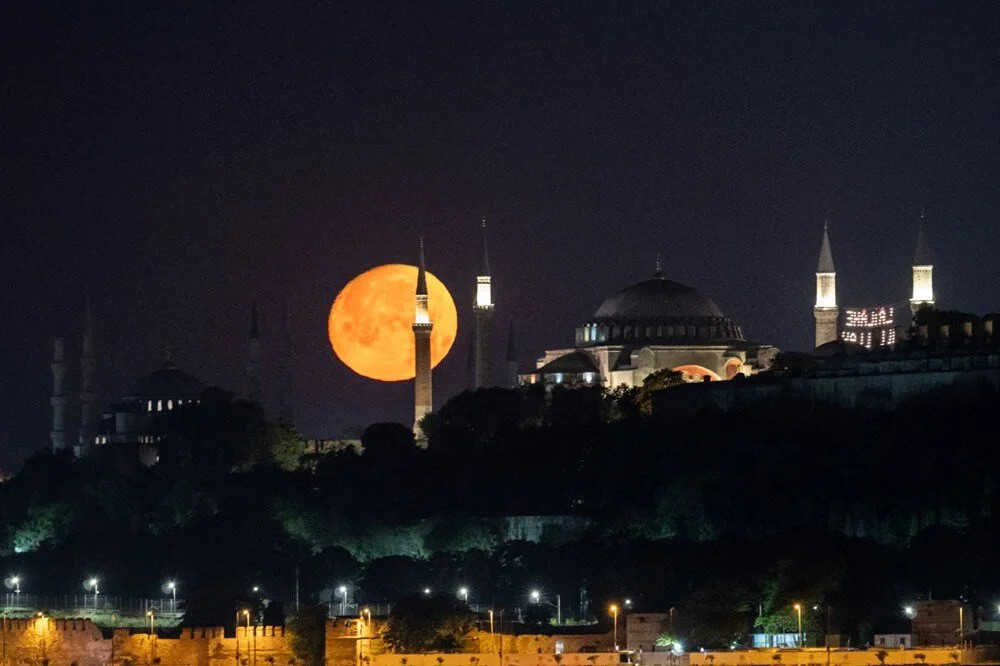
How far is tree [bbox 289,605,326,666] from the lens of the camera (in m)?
83.8

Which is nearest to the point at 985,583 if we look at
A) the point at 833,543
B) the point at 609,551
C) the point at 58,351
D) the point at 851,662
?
the point at 833,543

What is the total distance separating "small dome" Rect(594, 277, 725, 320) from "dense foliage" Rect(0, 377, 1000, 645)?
11654 millimetres

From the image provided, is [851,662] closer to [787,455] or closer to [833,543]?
[833,543]

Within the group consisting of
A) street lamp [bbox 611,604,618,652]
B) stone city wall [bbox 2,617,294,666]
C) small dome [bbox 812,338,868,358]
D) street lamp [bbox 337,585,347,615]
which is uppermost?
small dome [bbox 812,338,868,358]

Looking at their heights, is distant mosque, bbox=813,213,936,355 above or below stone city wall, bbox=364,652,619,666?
above

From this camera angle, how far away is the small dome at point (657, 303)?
473ft

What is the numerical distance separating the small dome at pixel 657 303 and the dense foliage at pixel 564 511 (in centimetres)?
1165

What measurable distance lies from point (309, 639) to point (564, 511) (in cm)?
2921

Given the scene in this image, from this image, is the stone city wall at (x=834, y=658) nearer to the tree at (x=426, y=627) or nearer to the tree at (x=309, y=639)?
the tree at (x=426, y=627)

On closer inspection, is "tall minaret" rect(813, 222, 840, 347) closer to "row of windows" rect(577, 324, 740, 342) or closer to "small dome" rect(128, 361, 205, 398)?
"row of windows" rect(577, 324, 740, 342)

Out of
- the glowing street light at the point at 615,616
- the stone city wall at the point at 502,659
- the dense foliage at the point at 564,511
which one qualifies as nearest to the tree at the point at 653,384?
the dense foliage at the point at 564,511

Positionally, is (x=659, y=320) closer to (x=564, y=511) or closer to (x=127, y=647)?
(x=564, y=511)

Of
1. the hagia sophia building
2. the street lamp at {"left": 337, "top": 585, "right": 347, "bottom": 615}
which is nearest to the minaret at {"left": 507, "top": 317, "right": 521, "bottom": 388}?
the hagia sophia building

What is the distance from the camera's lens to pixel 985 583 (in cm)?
9356
